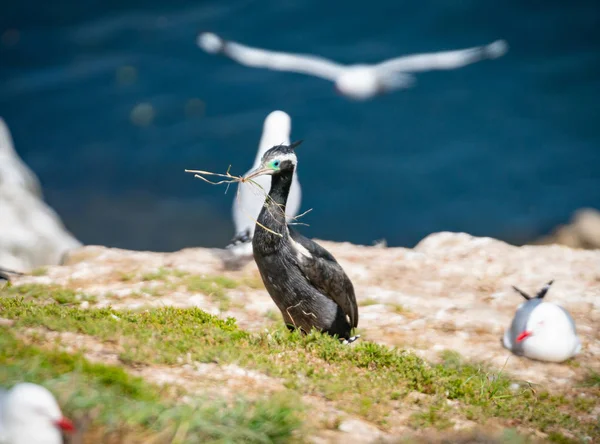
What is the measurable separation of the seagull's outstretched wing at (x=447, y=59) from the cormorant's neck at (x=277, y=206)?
6.16 m

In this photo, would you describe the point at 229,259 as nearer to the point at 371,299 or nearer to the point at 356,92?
the point at 371,299

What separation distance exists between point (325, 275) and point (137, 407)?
119 inches

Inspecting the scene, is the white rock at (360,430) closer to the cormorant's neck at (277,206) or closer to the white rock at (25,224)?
the cormorant's neck at (277,206)

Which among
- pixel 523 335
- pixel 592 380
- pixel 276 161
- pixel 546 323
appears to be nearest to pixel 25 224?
pixel 276 161

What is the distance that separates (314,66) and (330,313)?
6.72 m

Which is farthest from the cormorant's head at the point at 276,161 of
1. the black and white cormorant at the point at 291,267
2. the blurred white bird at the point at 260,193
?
the blurred white bird at the point at 260,193

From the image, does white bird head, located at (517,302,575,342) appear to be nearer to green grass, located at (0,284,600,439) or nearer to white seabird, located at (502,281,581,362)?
white seabird, located at (502,281,581,362)

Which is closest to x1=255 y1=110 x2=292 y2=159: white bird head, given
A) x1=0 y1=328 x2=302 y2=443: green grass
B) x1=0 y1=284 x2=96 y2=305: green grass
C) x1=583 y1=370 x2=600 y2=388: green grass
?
x1=0 y1=284 x2=96 y2=305: green grass

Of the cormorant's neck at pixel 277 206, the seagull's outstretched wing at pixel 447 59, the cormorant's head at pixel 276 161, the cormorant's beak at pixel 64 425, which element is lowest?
the cormorant's beak at pixel 64 425

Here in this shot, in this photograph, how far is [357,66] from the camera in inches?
490

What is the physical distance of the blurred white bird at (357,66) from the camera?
38.8 ft

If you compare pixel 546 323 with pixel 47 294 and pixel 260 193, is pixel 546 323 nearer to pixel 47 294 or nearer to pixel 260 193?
pixel 260 193

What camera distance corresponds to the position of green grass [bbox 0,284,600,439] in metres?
5.07

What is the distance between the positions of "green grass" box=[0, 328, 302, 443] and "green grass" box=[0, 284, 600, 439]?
0.64 metres
